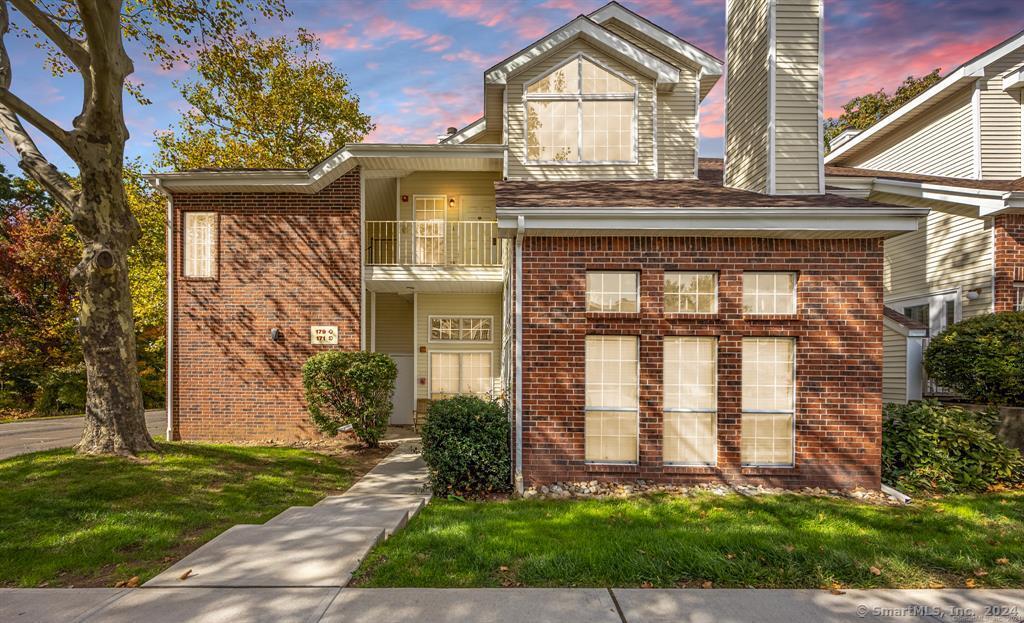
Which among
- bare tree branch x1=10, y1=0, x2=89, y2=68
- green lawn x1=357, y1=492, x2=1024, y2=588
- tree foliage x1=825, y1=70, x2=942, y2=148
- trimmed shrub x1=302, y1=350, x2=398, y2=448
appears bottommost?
green lawn x1=357, y1=492, x2=1024, y2=588

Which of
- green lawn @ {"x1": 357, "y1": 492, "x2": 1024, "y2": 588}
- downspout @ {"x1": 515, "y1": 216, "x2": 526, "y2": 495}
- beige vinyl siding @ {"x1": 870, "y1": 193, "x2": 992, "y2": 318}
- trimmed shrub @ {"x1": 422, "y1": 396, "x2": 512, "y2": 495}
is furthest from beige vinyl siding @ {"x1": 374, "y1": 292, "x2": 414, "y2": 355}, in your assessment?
beige vinyl siding @ {"x1": 870, "y1": 193, "x2": 992, "y2": 318}

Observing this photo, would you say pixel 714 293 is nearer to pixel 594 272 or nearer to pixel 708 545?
pixel 594 272

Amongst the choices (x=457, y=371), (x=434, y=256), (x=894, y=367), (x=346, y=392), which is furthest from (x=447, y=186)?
(x=894, y=367)

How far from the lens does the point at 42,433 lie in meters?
11.6

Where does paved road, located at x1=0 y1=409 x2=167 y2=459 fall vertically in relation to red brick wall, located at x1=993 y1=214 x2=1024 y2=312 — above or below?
below

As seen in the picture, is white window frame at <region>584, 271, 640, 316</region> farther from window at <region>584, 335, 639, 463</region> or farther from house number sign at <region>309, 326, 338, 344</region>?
house number sign at <region>309, 326, 338, 344</region>

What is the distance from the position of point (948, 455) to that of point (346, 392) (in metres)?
9.86

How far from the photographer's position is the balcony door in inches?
462

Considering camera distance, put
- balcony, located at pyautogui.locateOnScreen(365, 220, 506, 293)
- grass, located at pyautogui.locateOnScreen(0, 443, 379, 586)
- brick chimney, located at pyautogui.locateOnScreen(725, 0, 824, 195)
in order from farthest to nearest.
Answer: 1. balcony, located at pyautogui.locateOnScreen(365, 220, 506, 293)
2. brick chimney, located at pyautogui.locateOnScreen(725, 0, 824, 195)
3. grass, located at pyautogui.locateOnScreen(0, 443, 379, 586)

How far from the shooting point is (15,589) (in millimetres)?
3768

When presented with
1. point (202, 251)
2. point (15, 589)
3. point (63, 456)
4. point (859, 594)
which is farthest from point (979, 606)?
point (202, 251)

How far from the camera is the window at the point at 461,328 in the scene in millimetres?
12344

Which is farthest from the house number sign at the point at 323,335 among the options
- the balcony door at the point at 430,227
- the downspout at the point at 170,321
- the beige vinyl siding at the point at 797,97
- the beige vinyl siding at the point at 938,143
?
the beige vinyl siding at the point at 938,143

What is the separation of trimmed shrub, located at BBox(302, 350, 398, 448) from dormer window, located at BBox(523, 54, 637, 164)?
557 cm
